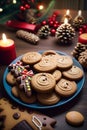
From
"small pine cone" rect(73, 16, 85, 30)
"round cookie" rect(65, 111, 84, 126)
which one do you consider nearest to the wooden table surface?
"round cookie" rect(65, 111, 84, 126)

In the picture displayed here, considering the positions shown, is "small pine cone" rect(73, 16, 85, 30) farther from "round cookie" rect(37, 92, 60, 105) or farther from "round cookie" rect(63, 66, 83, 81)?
"round cookie" rect(37, 92, 60, 105)

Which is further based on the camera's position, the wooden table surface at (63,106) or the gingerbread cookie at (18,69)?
the gingerbread cookie at (18,69)

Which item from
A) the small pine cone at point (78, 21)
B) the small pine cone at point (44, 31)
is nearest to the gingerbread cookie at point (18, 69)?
the small pine cone at point (44, 31)

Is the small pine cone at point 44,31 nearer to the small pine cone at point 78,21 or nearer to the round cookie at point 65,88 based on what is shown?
the small pine cone at point 78,21

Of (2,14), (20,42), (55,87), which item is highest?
(2,14)

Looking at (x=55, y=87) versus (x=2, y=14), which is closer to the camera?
(x=55, y=87)

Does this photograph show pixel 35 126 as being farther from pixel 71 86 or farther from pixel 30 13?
pixel 30 13

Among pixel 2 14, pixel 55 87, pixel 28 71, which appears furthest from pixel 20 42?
pixel 55 87
